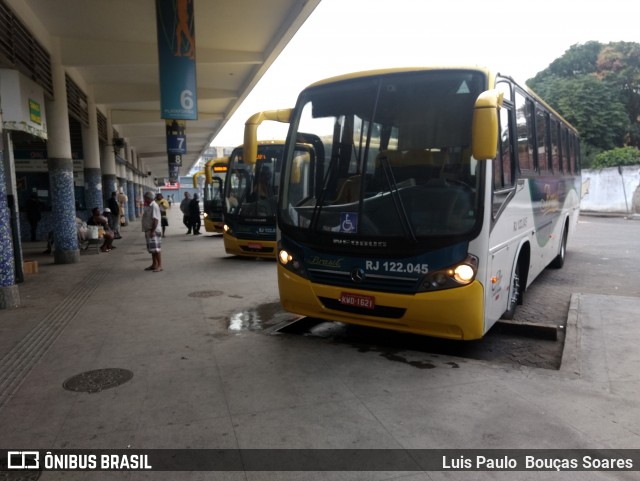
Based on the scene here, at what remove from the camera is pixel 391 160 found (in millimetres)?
5078

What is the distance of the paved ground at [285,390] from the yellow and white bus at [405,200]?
0.59 m

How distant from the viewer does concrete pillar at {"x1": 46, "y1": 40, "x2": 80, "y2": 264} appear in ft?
39.6

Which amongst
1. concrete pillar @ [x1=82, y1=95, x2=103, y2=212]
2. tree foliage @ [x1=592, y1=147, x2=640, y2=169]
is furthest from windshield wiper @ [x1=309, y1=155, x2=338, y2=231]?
tree foliage @ [x1=592, y1=147, x2=640, y2=169]

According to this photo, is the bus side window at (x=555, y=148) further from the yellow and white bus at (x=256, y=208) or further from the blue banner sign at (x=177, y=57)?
the blue banner sign at (x=177, y=57)

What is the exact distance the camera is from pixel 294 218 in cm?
570

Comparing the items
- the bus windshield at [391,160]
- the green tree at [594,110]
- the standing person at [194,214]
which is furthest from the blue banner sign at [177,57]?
the green tree at [594,110]

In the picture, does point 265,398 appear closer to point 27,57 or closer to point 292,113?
point 292,113

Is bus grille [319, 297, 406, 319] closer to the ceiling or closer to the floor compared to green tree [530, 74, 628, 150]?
closer to the floor

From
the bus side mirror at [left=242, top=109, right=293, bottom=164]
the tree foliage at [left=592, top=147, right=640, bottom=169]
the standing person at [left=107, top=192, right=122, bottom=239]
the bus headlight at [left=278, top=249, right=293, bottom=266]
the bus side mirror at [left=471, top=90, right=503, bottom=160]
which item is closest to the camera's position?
the bus side mirror at [left=471, top=90, right=503, bottom=160]

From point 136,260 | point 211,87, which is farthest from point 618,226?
point 136,260

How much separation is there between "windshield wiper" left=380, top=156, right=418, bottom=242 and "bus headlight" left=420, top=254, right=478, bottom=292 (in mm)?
415

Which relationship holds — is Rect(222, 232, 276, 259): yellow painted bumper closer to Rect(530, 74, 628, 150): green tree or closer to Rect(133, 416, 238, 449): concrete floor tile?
Rect(133, 416, 238, 449): concrete floor tile

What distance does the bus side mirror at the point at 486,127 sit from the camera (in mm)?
4137

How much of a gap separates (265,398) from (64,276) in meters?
8.41
